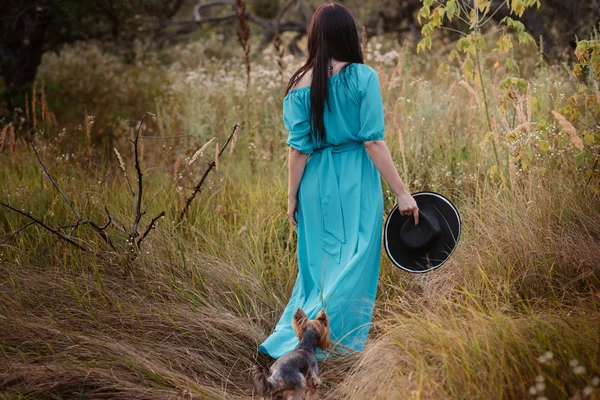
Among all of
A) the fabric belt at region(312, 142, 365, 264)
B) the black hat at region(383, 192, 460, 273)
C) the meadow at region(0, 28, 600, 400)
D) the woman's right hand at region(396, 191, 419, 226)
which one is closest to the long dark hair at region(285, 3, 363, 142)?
the fabric belt at region(312, 142, 365, 264)

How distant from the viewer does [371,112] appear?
3.26m

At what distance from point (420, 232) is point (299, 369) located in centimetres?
102

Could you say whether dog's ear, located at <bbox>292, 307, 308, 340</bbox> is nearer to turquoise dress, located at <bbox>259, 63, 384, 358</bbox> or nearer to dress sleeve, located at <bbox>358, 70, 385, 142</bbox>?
turquoise dress, located at <bbox>259, 63, 384, 358</bbox>

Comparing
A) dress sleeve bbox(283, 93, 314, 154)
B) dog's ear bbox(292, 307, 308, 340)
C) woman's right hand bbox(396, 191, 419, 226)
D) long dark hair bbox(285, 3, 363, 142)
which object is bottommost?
dog's ear bbox(292, 307, 308, 340)

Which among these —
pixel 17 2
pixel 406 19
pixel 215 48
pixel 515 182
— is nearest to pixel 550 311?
pixel 515 182

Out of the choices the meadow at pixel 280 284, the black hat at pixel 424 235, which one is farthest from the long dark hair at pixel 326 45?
the meadow at pixel 280 284

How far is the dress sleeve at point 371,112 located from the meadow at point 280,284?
2.38 ft

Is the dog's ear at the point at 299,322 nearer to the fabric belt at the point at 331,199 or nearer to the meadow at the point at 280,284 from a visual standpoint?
the meadow at the point at 280,284

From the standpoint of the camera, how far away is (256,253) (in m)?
4.14

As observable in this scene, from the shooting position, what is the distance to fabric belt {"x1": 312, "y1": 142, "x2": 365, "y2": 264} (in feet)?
11.4

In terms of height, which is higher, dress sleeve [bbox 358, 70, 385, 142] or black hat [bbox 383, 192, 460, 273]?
dress sleeve [bbox 358, 70, 385, 142]

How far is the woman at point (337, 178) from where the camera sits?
130 inches

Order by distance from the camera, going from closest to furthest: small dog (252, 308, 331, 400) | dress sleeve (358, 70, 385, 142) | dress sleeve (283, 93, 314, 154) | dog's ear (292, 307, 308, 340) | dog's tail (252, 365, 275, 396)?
dog's tail (252, 365, 275, 396)
small dog (252, 308, 331, 400)
dog's ear (292, 307, 308, 340)
dress sleeve (358, 70, 385, 142)
dress sleeve (283, 93, 314, 154)

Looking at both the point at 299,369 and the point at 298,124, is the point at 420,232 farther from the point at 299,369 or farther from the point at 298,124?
the point at 299,369
